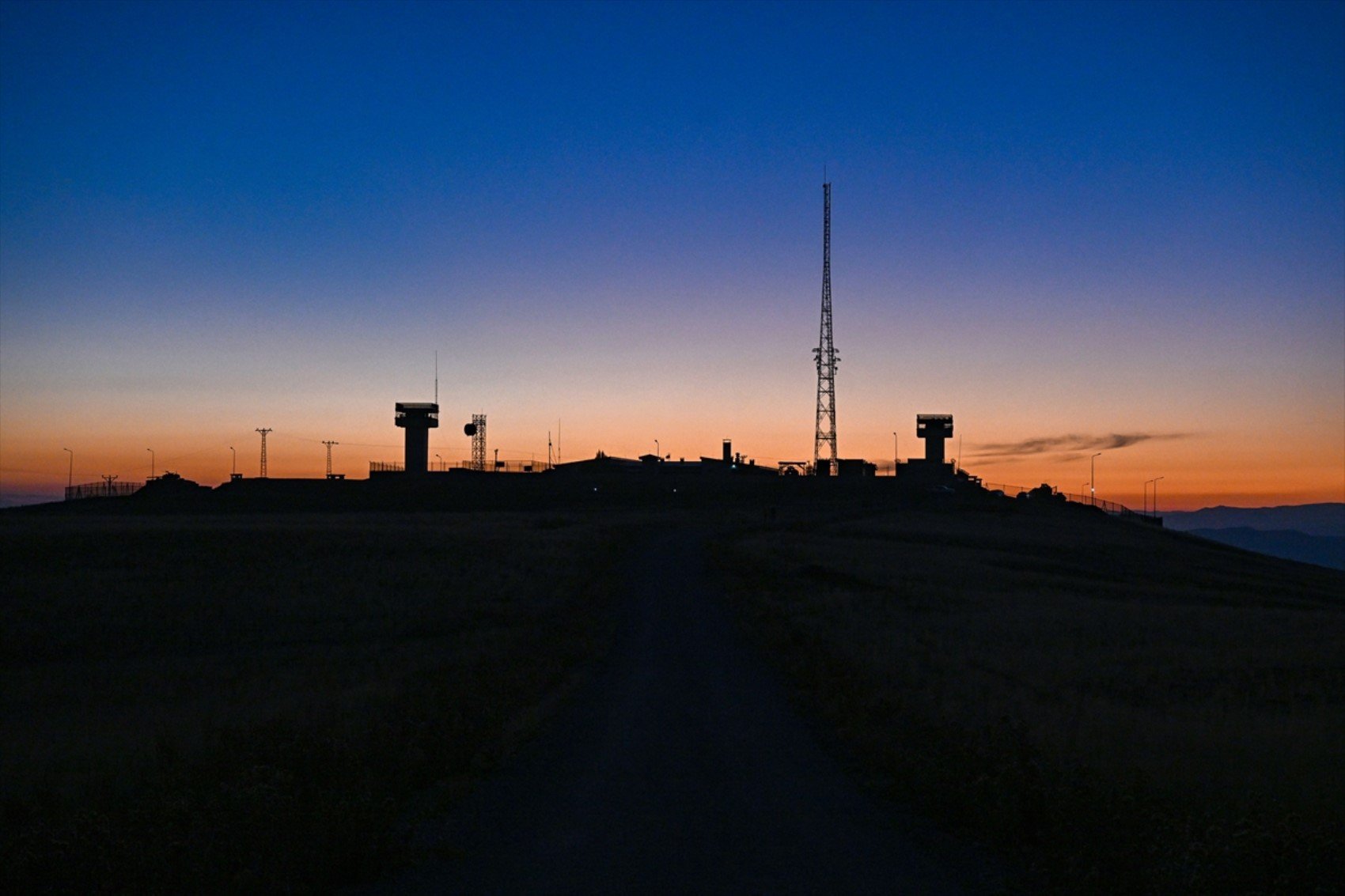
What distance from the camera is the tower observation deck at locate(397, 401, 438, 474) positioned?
452 feet

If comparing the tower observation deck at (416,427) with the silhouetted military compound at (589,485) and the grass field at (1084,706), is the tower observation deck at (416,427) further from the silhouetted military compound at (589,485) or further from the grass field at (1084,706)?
the grass field at (1084,706)

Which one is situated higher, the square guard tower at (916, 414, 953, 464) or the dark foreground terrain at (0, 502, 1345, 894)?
the square guard tower at (916, 414, 953, 464)

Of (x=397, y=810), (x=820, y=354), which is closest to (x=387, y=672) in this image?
(x=397, y=810)

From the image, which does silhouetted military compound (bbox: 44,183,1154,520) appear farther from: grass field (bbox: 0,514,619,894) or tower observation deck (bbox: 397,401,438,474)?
grass field (bbox: 0,514,619,894)

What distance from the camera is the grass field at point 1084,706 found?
967 cm

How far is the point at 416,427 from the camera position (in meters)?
138

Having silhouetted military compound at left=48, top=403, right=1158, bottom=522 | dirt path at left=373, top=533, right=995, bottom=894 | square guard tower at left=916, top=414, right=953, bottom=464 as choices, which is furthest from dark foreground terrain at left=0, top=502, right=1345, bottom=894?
square guard tower at left=916, top=414, right=953, bottom=464

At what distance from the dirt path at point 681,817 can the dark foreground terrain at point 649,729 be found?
5 centimetres

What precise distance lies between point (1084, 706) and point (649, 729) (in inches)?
363

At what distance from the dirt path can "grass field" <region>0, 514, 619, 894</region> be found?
0.86 m

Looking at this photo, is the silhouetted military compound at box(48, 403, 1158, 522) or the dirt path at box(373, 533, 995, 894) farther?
the silhouetted military compound at box(48, 403, 1158, 522)

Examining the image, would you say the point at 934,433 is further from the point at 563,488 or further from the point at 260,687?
the point at 260,687

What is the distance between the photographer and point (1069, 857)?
9648mm

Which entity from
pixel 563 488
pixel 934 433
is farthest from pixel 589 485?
pixel 934 433
